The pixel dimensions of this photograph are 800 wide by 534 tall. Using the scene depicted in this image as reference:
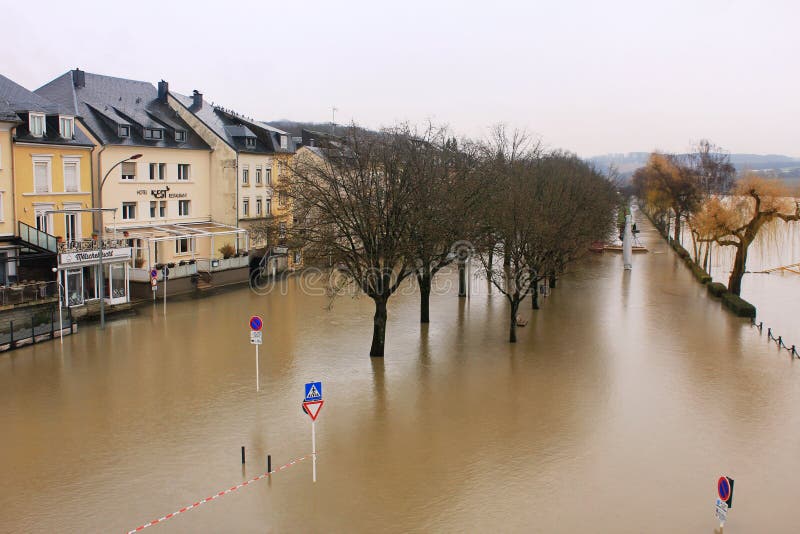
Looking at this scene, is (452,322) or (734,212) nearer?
(452,322)

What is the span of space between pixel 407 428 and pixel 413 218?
8093 mm

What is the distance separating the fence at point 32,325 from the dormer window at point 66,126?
28.2 feet

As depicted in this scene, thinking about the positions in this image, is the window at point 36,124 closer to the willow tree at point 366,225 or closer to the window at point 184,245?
the window at point 184,245

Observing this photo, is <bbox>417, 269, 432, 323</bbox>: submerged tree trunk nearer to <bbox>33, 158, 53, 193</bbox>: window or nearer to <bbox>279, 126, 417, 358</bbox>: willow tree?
<bbox>279, 126, 417, 358</bbox>: willow tree

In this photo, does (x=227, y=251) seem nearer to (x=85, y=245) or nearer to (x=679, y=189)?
(x=85, y=245)

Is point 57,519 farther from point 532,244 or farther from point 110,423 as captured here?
point 532,244

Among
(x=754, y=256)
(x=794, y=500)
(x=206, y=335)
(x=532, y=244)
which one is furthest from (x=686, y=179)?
(x=794, y=500)

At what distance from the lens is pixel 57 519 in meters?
11.1

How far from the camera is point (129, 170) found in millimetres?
34875

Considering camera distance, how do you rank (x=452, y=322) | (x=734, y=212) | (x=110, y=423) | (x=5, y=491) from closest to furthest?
1. (x=5, y=491)
2. (x=110, y=423)
3. (x=452, y=322)
4. (x=734, y=212)

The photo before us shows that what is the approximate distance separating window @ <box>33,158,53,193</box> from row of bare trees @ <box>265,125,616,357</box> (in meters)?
11.0

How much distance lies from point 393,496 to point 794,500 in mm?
7170

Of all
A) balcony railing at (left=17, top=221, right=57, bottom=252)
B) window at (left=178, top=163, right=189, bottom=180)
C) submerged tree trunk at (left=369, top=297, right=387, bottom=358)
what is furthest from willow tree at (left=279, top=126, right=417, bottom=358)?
window at (left=178, top=163, right=189, bottom=180)


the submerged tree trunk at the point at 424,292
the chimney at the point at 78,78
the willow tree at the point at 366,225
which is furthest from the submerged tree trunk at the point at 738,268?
the chimney at the point at 78,78
